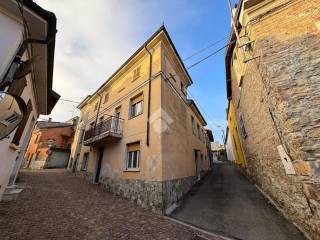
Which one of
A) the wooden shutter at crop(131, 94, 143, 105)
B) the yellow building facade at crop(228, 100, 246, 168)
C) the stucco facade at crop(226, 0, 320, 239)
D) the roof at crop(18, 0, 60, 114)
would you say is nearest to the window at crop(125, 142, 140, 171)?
the wooden shutter at crop(131, 94, 143, 105)

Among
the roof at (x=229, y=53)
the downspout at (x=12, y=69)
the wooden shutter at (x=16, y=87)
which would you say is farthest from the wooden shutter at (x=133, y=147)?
the roof at (x=229, y=53)

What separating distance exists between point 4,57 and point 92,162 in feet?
33.9

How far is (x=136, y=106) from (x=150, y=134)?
8.90ft

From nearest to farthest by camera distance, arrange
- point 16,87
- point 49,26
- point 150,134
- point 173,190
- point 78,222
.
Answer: point 49,26, point 16,87, point 78,222, point 173,190, point 150,134

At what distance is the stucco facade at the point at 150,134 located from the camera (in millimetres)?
6816

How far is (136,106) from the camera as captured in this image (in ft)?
31.1

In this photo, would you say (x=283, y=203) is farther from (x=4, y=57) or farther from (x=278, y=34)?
(x=4, y=57)

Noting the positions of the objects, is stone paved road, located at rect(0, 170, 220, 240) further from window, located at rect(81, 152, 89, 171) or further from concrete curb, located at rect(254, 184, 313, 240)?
window, located at rect(81, 152, 89, 171)

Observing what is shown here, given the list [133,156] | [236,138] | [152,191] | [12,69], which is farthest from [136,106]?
[236,138]

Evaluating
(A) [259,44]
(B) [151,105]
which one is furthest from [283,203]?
(B) [151,105]

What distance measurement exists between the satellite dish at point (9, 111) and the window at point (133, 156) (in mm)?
5717

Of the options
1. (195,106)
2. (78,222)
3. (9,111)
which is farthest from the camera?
(195,106)

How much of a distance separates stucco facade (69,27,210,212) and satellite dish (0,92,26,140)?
5.10 meters

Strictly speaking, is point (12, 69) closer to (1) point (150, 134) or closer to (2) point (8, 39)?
(2) point (8, 39)
